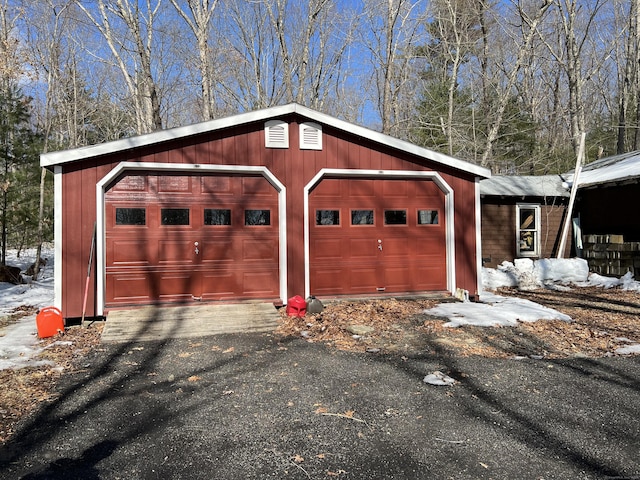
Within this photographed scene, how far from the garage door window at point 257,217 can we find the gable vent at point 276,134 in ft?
4.09

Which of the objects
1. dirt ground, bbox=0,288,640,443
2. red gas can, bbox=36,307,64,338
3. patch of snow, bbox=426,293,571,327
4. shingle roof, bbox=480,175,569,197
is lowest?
dirt ground, bbox=0,288,640,443

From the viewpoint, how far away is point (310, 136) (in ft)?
25.6

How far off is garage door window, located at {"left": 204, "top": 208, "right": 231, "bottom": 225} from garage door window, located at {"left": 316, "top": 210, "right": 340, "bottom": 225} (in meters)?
1.71

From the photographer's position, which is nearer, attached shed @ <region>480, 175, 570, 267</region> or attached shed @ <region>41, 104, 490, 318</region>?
attached shed @ <region>41, 104, 490, 318</region>

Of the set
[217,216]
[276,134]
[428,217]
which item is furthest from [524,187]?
[217,216]

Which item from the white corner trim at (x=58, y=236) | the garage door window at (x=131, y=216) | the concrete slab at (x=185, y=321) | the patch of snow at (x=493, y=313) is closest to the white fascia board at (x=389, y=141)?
the patch of snow at (x=493, y=313)

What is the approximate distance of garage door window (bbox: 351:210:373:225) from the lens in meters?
8.23

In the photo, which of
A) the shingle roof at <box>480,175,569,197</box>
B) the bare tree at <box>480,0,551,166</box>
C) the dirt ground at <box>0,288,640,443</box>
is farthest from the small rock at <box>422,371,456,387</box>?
the bare tree at <box>480,0,551,166</box>

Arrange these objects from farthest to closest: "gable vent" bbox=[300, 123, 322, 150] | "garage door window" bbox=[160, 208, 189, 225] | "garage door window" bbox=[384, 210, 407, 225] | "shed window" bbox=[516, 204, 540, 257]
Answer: "shed window" bbox=[516, 204, 540, 257]
"garage door window" bbox=[384, 210, 407, 225]
"gable vent" bbox=[300, 123, 322, 150]
"garage door window" bbox=[160, 208, 189, 225]

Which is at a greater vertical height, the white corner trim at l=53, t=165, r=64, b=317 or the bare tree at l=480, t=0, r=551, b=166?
the bare tree at l=480, t=0, r=551, b=166

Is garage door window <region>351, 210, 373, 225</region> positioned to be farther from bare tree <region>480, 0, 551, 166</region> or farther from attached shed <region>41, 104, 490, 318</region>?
bare tree <region>480, 0, 551, 166</region>

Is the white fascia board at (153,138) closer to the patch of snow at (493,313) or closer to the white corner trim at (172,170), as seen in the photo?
the white corner trim at (172,170)

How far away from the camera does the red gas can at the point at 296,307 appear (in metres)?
7.02

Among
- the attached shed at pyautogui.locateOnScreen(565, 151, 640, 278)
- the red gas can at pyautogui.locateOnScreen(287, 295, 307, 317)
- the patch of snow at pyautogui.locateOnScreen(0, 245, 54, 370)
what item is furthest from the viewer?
the attached shed at pyautogui.locateOnScreen(565, 151, 640, 278)
